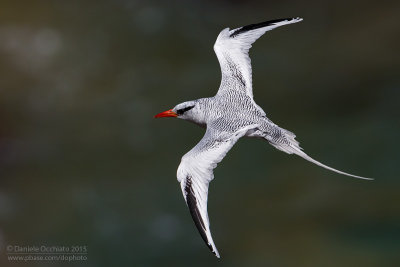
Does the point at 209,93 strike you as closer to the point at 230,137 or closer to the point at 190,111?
the point at 190,111

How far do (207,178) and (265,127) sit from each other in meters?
0.71

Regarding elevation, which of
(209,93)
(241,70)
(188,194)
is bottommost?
(209,93)

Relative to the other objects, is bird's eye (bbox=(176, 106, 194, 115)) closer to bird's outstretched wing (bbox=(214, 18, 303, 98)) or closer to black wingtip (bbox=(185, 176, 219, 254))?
bird's outstretched wing (bbox=(214, 18, 303, 98))

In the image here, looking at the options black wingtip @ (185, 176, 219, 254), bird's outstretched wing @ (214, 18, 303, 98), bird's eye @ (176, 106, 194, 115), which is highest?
bird's outstretched wing @ (214, 18, 303, 98)

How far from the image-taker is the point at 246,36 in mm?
5004

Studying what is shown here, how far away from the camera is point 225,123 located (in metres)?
4.29

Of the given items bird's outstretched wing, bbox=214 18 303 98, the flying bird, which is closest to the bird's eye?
the flying bird

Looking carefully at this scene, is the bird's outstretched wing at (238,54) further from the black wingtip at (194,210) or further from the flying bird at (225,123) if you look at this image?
the black wingtip at (194,210)

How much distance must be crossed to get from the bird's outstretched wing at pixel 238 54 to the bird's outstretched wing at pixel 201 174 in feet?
2.64

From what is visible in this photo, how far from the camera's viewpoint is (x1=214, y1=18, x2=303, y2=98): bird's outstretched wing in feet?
15.7

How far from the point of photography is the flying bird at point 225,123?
12.6ft

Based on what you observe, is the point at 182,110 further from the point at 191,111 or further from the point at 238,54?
the point at 238,54

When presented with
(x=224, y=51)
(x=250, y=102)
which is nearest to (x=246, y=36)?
(x=224, y=51)

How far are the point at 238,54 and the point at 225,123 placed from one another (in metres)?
0.82
